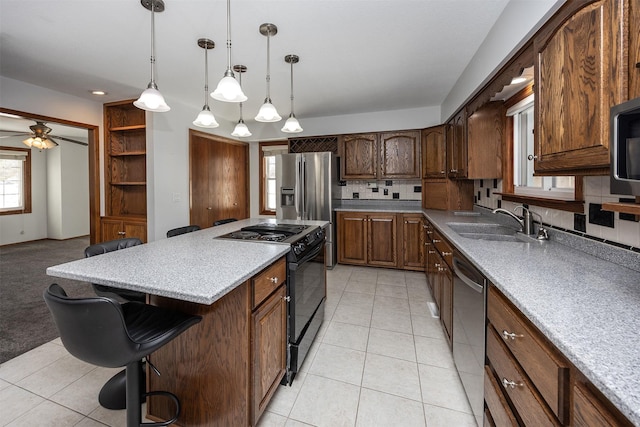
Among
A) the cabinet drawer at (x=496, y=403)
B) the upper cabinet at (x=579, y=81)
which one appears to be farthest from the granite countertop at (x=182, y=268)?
the upper cabinet at (x=579, y=81)

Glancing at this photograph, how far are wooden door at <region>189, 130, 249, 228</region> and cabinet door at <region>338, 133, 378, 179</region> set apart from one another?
1962mm

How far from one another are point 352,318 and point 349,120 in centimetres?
313

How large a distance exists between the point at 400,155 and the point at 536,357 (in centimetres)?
351

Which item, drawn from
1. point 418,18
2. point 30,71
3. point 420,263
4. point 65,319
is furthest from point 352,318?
point 30,71

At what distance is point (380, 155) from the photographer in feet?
13.6

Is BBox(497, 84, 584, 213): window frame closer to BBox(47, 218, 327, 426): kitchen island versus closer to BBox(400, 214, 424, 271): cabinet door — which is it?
BBox(400, 214, 424, 271): cabinet door

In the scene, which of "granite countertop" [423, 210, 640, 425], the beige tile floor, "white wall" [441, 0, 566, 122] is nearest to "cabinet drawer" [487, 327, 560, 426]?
"granite countertop" [423, 210, 640, 425]

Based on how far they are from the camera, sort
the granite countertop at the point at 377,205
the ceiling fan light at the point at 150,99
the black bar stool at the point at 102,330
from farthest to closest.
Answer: the granite countertop at the point at 377,205 < the ceiling fan light at the point at 150,99 < the black bar stool at the point at 102,330

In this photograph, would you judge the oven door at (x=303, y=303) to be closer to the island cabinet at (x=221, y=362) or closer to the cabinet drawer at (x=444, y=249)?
the island cabinet at (x=221, y=362)

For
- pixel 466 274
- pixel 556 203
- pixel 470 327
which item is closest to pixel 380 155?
pixel 556 203

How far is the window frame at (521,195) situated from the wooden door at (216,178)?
12.7 ft

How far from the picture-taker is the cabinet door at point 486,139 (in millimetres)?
2637

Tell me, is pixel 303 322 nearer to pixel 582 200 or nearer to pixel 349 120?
pixel 582 200

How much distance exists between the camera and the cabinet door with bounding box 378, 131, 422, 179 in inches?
157
